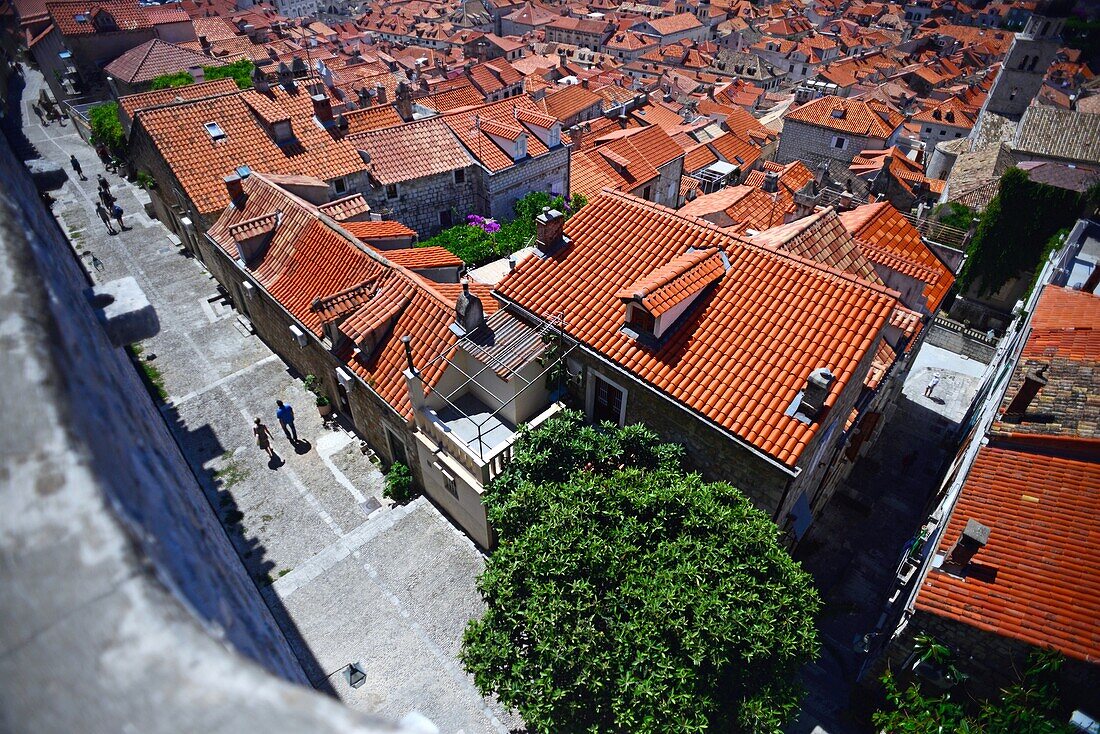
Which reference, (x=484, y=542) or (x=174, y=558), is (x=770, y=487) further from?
(x=174, y=558)

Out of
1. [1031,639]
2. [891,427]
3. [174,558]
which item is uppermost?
[174,558]

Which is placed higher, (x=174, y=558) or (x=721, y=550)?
(x=174, y=558)

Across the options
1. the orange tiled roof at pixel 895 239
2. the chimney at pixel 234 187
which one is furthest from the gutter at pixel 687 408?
the chimney at pixel 234 187

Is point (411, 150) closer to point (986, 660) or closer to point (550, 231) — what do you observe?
point (550, 231)

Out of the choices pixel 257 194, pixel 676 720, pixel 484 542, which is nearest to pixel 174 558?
pixel 676 720

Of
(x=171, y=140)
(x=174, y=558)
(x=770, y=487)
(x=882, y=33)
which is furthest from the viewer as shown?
(x=882, y=33)

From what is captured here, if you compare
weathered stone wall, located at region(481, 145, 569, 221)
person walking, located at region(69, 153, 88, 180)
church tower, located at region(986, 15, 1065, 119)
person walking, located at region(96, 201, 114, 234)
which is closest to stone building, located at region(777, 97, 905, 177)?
church tower, located at region(986, 15, 1065, 119)

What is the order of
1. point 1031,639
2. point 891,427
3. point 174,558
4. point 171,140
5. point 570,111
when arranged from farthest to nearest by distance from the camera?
point 570,111
point 171,140
point 891,427
point 1031,639
point 174,558

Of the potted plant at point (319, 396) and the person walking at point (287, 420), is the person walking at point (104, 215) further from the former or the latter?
the person walking at point (287, 420)

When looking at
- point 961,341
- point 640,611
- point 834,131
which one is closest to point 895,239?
point 961,341
